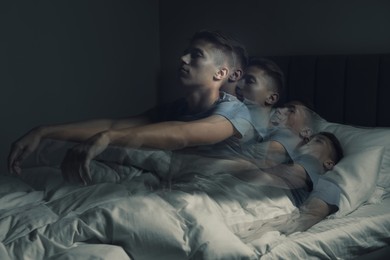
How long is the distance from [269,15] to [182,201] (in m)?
0.50

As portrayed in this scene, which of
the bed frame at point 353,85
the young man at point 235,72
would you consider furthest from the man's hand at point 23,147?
the bed frame at point 353,85

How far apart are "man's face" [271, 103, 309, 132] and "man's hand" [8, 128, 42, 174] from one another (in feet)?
1.39

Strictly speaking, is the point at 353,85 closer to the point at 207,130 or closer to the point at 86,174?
the point at 207,130

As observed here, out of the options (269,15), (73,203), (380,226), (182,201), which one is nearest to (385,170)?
(380,226)

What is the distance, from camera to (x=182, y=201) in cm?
87

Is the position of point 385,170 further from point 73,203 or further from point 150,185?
point 73,203

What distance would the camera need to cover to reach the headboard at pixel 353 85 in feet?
4.38

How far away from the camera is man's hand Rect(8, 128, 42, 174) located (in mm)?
881

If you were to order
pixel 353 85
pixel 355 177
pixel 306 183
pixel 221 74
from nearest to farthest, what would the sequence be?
pixel 221 74 → pixel 306 183 → pixel 355 177 → pixel 353 85

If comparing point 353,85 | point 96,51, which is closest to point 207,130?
point 96,51

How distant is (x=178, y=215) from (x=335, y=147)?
45 cm

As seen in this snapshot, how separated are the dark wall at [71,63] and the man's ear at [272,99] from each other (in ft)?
0.68

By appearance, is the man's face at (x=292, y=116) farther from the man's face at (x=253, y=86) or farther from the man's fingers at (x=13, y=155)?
the man's fingers at (x=13, y=155)

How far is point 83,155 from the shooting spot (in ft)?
2.70
